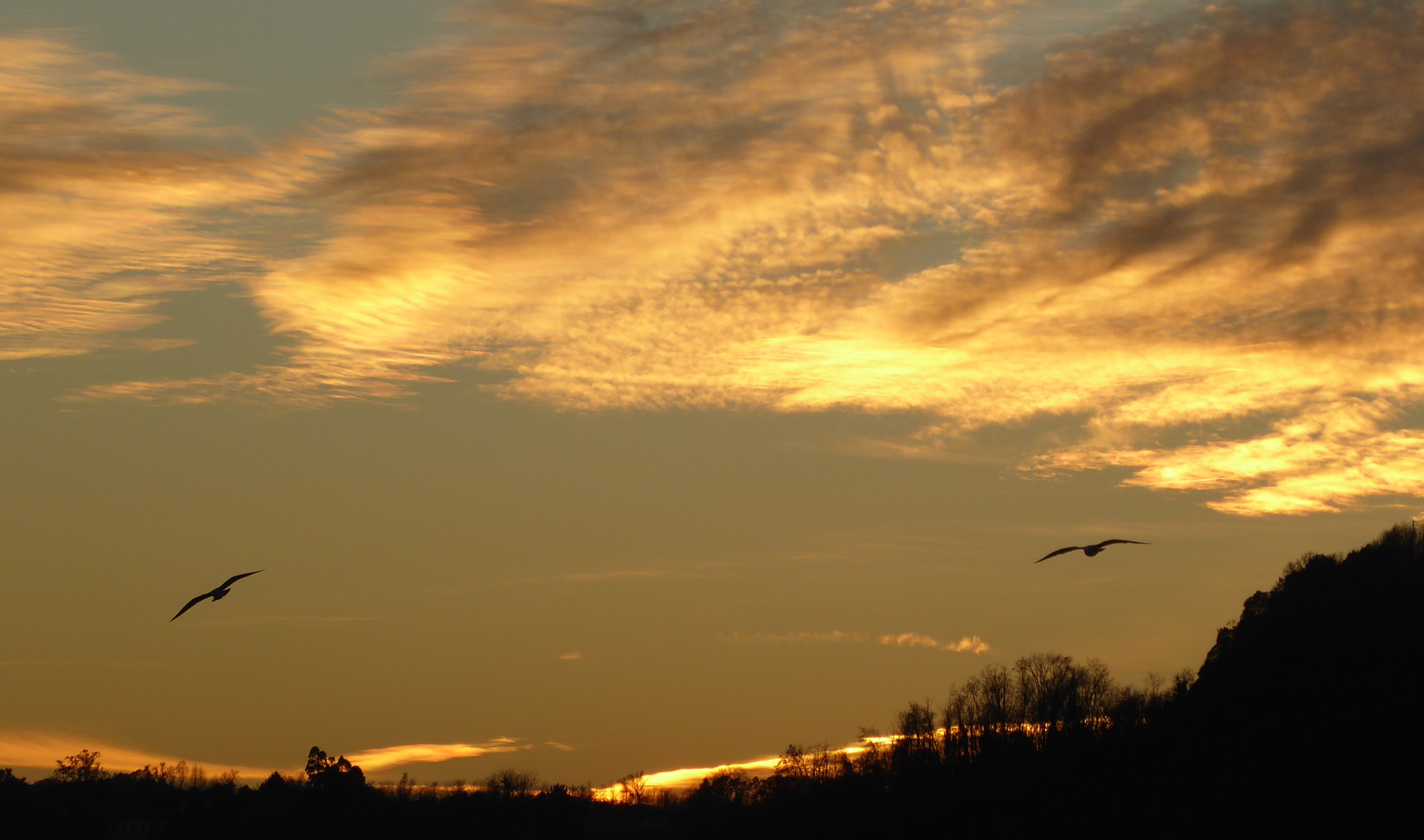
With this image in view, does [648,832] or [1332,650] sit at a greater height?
[1332,650]

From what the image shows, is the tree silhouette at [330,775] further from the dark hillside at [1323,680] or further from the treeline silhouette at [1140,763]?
the dark hillside at [1323,680]

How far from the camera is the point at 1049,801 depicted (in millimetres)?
125062

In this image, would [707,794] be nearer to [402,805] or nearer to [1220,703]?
[402,805]

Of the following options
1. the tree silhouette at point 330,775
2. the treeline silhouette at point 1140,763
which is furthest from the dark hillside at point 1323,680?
the tree silhouette at point 330,775

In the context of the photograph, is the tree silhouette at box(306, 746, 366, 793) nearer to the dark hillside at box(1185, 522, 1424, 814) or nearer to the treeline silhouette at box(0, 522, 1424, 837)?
the treeline silhouette at box(0, 522, 1424, 837)

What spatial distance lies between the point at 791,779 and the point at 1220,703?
4943 cm

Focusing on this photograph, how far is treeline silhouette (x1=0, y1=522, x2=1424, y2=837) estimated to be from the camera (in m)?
117

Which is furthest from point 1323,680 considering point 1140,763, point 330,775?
point 330,775

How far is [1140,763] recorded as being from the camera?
128 metres

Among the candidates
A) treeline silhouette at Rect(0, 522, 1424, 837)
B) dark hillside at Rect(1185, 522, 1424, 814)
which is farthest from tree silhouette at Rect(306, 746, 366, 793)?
dark hillside at Rect(1185, 522, 1424, 814)

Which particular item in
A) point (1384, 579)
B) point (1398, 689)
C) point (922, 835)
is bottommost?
point (922, 835)

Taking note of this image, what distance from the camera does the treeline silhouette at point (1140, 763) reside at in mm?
116938

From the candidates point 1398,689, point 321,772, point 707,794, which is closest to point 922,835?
point 1398,689

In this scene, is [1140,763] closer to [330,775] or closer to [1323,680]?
[1323,680]
